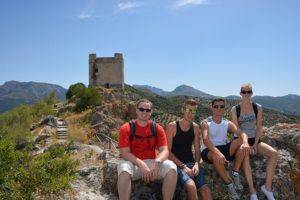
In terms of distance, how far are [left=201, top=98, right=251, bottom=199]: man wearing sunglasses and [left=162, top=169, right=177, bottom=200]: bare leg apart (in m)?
1.28

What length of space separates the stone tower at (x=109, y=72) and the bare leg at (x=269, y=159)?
50692 mm

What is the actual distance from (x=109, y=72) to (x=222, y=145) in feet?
168

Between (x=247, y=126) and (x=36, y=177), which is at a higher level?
(x=247, y=126)

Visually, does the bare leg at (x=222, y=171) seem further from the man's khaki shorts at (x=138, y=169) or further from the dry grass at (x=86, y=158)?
the dry grass at (x=86, y=158)

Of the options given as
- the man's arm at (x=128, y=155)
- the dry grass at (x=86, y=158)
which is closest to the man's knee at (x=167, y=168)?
the man's arm at (x=128, y=155)

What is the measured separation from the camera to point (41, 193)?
6879 mm

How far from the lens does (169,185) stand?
6859 millimetres

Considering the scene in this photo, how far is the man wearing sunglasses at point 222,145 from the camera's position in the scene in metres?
7.83

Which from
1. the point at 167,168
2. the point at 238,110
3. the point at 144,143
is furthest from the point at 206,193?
the point at 238,110

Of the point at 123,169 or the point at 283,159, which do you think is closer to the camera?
the point at 123,169

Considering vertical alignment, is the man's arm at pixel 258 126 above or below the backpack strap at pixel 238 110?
below

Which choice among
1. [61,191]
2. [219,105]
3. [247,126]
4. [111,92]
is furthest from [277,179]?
[111,92]

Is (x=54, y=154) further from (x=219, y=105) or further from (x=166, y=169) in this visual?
(x=219, y=105)

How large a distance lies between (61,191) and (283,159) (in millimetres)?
5124
